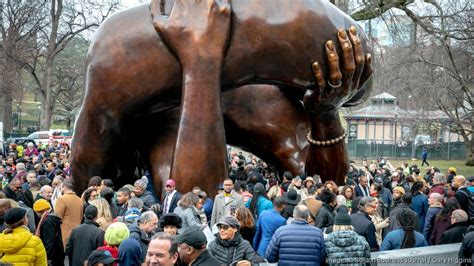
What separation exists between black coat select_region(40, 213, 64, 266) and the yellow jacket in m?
1.47

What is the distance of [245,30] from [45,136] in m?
27.7

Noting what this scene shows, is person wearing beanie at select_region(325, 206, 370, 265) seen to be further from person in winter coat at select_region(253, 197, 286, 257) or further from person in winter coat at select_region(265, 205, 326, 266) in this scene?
person in winter coat at select_region(253, 197, 286, 257)

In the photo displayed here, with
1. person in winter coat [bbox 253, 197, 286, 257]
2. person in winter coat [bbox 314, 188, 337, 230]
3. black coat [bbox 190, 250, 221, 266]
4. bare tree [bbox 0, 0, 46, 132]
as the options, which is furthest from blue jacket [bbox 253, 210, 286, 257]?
bare tree [bbox 0, 0, 46, 132]

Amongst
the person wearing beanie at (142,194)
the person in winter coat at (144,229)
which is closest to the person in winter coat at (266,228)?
the person in winter coat at (144,229)

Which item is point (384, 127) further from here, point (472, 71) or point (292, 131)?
point (292, 131)

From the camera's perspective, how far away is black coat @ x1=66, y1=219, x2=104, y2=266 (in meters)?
6.77

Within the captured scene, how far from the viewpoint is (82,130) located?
12.0 metres

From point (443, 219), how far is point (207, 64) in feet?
14.6

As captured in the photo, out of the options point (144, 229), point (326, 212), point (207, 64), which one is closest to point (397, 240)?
point (326, 212)

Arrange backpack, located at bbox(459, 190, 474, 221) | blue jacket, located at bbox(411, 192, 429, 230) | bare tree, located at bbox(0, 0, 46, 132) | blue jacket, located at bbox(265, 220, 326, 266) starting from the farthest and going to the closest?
bare tree, located at bbox(0, 0, 46, 132), blue jacket, located at bbox(411, 192, 429, 230), backpack, located at bbox(459, 190, 474, 221), blue jacket, located at bbox(265, 220, 326, 266)

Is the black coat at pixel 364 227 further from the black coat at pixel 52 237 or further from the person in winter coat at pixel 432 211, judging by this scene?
the black coat at pixel 52 237

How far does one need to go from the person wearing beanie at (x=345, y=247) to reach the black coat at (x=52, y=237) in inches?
133

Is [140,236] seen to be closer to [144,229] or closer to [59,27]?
[144,229]

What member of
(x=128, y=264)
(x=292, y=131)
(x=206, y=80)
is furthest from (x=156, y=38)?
(x=128, y=264)
